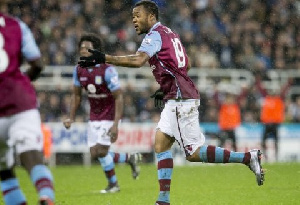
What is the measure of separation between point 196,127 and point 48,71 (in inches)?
546

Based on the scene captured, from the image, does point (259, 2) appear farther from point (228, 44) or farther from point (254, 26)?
point (228, 44)

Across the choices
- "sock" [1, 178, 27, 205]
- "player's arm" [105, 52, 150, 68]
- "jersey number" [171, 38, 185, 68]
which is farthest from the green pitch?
"sock" [1, 178, 27, 205]

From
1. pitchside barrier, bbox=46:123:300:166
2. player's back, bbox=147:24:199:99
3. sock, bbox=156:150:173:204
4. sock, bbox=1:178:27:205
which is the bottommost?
pitchside barrier, bbox=46:123:300:166

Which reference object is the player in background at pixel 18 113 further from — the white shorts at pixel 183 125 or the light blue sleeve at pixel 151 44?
the white shorts at pixel 183 125

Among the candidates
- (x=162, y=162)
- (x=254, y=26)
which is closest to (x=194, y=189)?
(x=162, y=162)

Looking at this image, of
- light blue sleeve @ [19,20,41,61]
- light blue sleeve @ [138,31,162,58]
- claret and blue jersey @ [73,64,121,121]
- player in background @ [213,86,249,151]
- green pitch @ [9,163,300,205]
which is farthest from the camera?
player in background @ [213,86,249,151]

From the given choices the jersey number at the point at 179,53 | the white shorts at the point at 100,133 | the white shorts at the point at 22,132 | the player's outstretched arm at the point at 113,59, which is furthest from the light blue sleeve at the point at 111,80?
the white shorts at the point at 22,132

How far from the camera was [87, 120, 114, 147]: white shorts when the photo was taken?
38.3 ft

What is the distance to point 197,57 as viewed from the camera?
2409cm

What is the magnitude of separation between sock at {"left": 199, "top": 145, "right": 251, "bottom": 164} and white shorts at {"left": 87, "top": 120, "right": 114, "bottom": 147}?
10.6ft

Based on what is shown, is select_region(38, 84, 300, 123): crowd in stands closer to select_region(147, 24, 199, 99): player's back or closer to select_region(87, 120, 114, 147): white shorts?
select_region(87, 120, 114, 147): white shorts

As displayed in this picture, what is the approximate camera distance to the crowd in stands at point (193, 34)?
861 inches

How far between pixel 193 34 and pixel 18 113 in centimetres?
1983

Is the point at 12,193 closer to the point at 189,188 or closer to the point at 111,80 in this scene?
the point at 111,80
